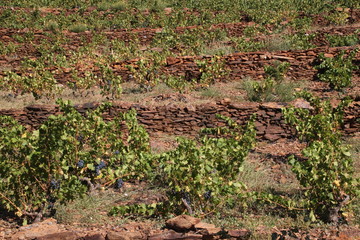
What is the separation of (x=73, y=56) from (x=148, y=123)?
641 centimetres

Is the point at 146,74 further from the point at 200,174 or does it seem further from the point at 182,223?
the point at 182,223

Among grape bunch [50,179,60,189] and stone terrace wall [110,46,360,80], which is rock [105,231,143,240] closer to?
grape bunch [50,179,60,189]

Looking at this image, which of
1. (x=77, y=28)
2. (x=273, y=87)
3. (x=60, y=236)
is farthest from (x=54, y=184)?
(x=77, y=28)

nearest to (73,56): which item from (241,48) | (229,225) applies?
(241,48)

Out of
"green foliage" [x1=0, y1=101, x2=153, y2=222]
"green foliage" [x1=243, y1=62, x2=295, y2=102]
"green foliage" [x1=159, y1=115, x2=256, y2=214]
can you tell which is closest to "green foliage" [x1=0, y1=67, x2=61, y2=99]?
"green foliage" [x1=243, y1=62, x2=295, y2=102]

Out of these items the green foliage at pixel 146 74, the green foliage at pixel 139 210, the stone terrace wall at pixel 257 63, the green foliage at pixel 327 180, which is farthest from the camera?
the stone terrace wall at pixel 257 63

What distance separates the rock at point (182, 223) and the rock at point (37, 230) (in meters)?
1.20

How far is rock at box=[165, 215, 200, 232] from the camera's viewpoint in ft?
12.2

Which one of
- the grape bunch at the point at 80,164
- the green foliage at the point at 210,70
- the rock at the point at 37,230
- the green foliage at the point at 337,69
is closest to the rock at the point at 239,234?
the rock at the point at 37,230

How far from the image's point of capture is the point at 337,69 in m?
9.30

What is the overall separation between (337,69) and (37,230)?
8122 mm

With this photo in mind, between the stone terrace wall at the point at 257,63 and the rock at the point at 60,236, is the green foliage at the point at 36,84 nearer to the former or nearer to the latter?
the stone terrace wall at the point at 257,63

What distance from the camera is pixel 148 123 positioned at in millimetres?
8195

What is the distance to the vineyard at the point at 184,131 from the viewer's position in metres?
4.16
